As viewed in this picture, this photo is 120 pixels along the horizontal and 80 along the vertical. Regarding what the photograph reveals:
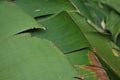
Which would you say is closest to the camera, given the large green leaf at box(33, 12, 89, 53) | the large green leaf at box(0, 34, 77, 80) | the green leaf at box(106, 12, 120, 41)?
the large green leaf at box(0, 34, 77, 80)

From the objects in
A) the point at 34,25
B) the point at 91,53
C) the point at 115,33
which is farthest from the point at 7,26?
the point at 115,33

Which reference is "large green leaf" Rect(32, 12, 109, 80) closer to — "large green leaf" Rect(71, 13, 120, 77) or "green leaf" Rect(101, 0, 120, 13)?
"large green leaf" Rect(71, 13, 120, 77)

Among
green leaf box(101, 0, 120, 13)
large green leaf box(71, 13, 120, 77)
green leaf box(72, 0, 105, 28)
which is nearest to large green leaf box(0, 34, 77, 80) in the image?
large green leaf box(71, 13, 120, 77)

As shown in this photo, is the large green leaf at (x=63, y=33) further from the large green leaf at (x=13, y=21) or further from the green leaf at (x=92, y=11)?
the green leaf at (x=92, y=11)

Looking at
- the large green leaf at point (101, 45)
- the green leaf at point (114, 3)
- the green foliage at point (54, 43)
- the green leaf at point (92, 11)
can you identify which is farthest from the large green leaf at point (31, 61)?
the green leaf at point (114, 3)

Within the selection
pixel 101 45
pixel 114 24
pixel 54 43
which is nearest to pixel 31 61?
pixel 54 43

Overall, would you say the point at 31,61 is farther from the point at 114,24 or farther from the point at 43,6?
the point at 114,24
